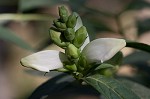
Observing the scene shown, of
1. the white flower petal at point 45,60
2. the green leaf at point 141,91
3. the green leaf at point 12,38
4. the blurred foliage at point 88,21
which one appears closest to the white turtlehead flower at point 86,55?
the white flower petal at point 45,60

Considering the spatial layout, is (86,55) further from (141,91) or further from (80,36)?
(141,91)

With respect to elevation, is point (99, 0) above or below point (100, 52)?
below

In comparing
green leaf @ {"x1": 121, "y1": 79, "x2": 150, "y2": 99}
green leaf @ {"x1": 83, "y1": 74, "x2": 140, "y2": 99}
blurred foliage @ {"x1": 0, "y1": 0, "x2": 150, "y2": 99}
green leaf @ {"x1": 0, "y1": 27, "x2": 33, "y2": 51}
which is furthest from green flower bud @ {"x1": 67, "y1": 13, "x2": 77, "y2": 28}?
green leaf @ {"x1": 0, "y1": 27, "x2": 33, "y2": 51}

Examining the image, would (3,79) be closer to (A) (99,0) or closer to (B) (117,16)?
(A) (99,0)

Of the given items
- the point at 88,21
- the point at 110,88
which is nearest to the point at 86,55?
the point at 110,88

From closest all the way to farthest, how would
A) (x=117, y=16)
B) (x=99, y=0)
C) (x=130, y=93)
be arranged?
(x=130, y=93) → (x=117, y=16) → (x=99, y=0)

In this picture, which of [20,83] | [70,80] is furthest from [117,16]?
[20,83]

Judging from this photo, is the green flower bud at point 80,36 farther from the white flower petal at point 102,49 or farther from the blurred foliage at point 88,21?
the blurred foliage at point 88,21
